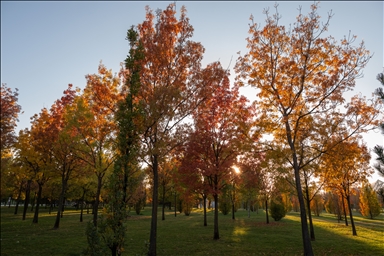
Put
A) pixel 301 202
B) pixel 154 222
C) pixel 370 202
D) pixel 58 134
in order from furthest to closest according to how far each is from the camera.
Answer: pixel 370 202, pixel 58 134, pixel 301 202, pixel 154 222

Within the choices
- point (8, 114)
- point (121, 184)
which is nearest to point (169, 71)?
point (121, 184)

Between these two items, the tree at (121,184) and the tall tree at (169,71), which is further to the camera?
the tall tree at (169,71)

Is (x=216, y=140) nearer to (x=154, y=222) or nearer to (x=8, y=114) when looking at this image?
(x=154, y=222)

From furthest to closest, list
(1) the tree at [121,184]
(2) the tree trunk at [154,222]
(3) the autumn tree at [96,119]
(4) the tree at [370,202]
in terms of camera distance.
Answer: (4) the tree at [370,202] → (3) the autumn tree at [96,119] → (2) the tree trunk at [154,222] → (1) the tree at [121,184]

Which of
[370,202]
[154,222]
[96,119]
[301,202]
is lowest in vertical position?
[370,202]

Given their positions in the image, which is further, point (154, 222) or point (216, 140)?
point (216, 140)

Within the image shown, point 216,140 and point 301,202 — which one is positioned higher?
point 216,140

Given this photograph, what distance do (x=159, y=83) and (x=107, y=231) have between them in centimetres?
680

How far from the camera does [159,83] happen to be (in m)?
10.5

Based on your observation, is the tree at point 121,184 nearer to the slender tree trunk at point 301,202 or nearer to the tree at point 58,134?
the slender tree trunk at point 301,202

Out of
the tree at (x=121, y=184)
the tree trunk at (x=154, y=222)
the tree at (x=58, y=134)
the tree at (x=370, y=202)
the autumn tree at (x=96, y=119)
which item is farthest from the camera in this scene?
the tree at (x=370, y=202)

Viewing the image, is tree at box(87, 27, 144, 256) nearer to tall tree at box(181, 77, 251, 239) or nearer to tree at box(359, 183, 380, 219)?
tall tree at box(181, 77, 251, 239)

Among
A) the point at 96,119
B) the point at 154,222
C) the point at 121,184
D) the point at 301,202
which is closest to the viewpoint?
the point at 121,184

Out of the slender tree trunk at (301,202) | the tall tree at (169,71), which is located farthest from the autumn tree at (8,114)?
the slender tree trunk at (301,202)
